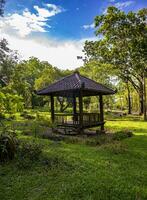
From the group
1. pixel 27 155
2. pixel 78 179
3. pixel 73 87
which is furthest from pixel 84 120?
pixel 78 179

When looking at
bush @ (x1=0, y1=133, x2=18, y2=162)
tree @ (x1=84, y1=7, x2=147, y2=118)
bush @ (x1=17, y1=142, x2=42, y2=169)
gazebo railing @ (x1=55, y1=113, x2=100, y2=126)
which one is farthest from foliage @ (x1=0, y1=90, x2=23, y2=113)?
tree @ (x1=84, y1=7, x2=147, y2=118)

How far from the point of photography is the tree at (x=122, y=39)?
25.4 m

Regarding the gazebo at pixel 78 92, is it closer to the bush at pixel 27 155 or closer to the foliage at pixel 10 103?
the bush at pixel 27 155

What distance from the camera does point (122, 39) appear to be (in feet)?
88.0

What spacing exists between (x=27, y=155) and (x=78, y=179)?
2.38 m

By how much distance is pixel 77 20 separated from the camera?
16.4 m

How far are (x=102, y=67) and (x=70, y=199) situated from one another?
28.6m

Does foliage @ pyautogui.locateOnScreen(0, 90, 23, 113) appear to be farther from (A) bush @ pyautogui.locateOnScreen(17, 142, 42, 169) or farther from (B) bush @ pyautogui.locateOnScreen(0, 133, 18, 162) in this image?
(A) bush @ pyautogui.locateOnScreen(17, 142, 42, 169)

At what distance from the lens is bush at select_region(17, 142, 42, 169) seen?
7590 mm

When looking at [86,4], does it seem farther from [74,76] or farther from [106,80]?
[106,80]

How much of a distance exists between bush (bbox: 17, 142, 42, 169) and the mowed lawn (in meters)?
0.20

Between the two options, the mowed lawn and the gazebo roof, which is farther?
the gazebo roof

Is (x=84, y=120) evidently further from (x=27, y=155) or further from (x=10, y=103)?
(x=10, y=103)

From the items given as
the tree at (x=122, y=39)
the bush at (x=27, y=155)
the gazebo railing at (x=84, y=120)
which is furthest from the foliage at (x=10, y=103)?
the tree at (x=122, y=39)
